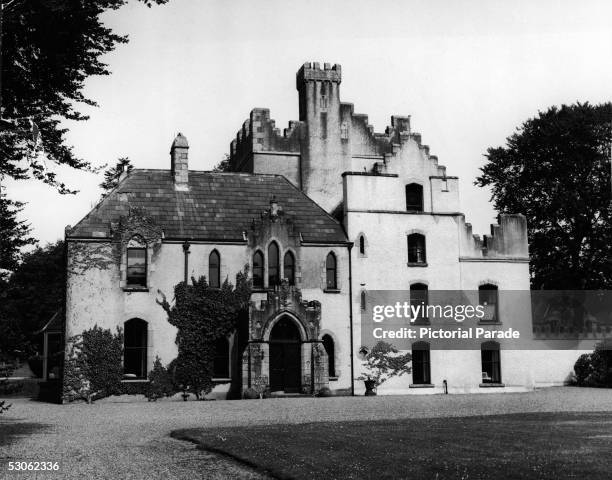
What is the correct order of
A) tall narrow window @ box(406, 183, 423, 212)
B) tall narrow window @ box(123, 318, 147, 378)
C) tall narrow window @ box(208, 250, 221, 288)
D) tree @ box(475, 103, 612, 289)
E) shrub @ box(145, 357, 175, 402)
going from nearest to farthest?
shrub @ box(145, 357, 175, 402) < tall narrow window @ box(123, 318, 147, 378) < tall narrow window @ box(208, 250, 221, 288) < tall narrow window @ box(406, 183, 423, 212) < tree @ box(475, 103, 612, 289)

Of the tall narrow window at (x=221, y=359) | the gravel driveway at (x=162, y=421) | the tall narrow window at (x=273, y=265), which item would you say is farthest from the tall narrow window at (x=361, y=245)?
the tall narrow window at (x=221, y=359)

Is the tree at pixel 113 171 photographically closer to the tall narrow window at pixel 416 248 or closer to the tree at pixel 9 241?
the tall narrow window at pixel 416 248

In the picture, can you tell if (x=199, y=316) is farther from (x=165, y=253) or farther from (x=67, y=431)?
(x=67, y=431)

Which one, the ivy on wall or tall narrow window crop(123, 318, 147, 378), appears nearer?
the ivy on wall

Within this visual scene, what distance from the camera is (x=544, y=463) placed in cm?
1384

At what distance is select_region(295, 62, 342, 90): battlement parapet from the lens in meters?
45.9

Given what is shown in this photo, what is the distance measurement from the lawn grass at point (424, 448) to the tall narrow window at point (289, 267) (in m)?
15.8

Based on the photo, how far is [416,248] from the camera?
40.6m

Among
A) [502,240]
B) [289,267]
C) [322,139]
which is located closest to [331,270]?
[289,267]

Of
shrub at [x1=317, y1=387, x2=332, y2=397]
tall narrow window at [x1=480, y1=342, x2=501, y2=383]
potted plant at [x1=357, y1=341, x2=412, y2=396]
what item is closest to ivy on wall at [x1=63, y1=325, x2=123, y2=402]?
shrub at [x1=317, y1=387, x2=332, y2=397]

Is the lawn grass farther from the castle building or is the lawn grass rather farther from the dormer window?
the dormer window

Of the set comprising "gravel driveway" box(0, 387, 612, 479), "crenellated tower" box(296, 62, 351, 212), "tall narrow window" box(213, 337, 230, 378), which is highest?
"crenellated tower" box(296, 62, 351, 212)

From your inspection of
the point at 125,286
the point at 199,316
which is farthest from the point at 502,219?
the point at 125,286

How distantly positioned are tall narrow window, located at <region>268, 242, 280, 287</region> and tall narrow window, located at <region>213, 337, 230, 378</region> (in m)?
3.38
